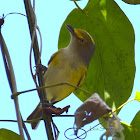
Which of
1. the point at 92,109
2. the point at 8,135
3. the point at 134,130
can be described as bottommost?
the point at 134,130

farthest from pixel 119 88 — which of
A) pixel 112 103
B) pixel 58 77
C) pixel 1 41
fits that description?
pixel 1 41

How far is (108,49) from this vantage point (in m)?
1.38

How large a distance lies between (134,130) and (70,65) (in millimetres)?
436

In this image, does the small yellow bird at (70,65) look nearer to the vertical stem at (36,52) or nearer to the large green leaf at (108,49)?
the large green leaf at (108,49)

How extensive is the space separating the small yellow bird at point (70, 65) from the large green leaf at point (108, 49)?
0.17 feet

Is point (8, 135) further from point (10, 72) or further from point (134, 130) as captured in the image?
point (134, 130)

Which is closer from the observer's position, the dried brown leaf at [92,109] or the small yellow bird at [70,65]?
the dried brown leaf at [92,109]

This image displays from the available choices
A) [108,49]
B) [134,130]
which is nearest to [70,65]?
[108,49]

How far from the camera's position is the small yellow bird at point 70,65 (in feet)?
4.81

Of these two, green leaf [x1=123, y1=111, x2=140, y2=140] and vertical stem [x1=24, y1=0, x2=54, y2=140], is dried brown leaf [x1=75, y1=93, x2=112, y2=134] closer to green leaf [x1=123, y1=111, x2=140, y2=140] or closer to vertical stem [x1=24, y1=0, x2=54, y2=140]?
vertical stem [x1=24, y1=0, x2=54, y2=140]

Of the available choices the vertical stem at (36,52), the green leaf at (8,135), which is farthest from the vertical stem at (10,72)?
the green leaf at (8,135)

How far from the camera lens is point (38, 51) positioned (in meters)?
0.95

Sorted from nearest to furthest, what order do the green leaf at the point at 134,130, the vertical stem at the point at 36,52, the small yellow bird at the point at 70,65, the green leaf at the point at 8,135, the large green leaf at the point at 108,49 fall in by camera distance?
the vertical stem at the point at 36,52
the green leaf at the point at 8,135
the green leaf at the point at 134,130
the large green leaf at the point at 108,49
the small yellow bird at the point at 70,65

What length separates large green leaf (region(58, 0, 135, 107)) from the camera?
130 cm
